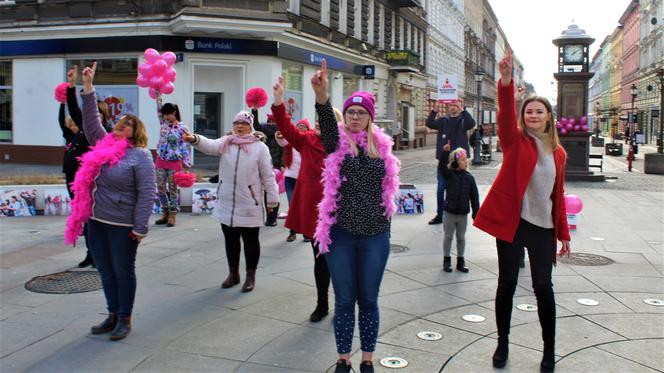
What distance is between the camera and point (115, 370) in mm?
4055

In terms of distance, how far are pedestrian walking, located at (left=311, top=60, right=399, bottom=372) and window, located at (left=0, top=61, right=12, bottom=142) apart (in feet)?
71.7

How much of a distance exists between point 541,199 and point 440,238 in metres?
4.90

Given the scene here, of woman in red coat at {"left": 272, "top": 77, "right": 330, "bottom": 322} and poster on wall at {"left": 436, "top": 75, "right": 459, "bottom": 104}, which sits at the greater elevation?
poster on wall at {"left": 436, "top": 75, "right": 459, "bottom": 104}

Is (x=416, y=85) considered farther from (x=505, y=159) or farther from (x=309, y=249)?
(x=505, y=159)

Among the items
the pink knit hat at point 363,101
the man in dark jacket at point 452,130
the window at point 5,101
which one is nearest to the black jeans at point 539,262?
the pink knit hat at point 363,101

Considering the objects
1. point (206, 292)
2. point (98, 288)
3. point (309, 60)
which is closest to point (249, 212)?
point (206, 292)

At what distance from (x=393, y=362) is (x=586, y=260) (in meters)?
4.23

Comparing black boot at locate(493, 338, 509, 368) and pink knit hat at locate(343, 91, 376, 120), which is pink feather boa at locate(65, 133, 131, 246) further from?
black boot at locate(493, 338, 509, 368)

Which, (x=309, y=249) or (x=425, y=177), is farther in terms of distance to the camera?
(x=425, y=177)

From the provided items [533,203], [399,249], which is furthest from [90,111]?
[399,249]

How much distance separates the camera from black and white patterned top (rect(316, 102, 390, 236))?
381 centimetres

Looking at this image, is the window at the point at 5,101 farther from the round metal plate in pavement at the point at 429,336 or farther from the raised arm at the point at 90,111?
the round metal plate in pavement at the point at 429,336

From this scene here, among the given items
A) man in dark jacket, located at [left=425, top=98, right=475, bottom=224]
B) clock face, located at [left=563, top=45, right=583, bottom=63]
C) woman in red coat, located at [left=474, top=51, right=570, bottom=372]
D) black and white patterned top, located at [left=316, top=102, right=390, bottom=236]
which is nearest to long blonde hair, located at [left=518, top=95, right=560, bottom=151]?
woman in red coat, located at [left=474, top=51, right=570, bottom=372]

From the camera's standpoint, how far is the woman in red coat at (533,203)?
4.07 meters
